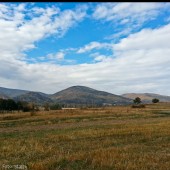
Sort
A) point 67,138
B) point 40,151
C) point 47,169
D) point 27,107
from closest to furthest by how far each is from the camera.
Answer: point 47,169 → point 40,151 → point 67,138 → point 27,107

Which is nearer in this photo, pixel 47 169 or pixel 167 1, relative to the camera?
pixel 167 1

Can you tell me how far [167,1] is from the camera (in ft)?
13.5

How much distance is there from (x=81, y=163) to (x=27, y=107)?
98.7 meters

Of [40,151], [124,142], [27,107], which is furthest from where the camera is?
[27,107]

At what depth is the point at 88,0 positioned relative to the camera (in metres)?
3.96

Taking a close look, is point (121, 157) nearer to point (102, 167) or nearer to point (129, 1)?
point (102, 167)

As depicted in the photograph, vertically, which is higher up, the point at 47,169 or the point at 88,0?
the point at 88,0

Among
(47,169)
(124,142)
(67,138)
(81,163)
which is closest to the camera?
(47,169)

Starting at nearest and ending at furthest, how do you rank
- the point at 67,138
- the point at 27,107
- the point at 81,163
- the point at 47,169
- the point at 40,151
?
the point at 47,169, the point at 81,163, the point at 40,151, the point at 67,138, the point at 27,107

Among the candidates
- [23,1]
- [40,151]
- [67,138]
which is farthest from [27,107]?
[23,1]

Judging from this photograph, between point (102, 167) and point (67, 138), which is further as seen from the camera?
point (67, 138)

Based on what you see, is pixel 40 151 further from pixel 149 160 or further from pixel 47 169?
pixel 149 160

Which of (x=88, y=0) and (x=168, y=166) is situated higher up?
(x=88, y=0)

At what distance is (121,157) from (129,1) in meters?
10.5
